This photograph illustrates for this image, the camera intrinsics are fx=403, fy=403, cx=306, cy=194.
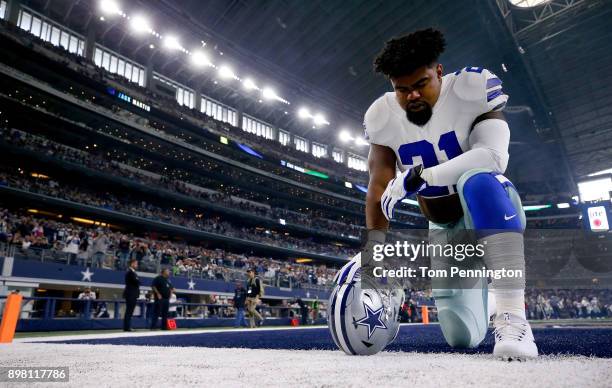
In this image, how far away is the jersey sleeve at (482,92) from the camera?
2365mm

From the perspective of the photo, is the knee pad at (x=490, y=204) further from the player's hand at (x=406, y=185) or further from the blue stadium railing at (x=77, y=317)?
the blue stadium railing at (x=77, y=317)

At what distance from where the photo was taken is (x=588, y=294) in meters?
35.9

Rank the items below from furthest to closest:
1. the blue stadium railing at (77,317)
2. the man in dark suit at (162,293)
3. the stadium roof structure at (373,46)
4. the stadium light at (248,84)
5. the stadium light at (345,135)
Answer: the stadium light at (345,135) < the stadium light at (248,84) < the stadium roof structure at (373,46) < the man in dark suit at (162,293) < the blue stadium railing at (77,317)

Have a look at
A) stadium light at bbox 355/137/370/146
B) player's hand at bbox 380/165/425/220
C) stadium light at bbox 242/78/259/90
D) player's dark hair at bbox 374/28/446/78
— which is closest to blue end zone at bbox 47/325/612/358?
player's hand at bbox 380/165/425/220

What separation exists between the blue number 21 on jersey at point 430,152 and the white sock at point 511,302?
76 centimetres

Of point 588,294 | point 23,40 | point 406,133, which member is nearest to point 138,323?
point 406,133

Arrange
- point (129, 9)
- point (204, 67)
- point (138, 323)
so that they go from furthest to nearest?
point (204, 67), point (129, 9), point (138, 323)

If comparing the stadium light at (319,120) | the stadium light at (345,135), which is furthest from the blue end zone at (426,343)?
the stadium light at (345,135)

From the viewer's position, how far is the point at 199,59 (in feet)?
106

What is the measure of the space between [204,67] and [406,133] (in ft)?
111

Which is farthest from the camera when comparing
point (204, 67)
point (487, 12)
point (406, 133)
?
point (204, 67)

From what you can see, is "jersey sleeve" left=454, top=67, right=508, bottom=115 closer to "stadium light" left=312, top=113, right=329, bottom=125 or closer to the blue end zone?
the blue end zone

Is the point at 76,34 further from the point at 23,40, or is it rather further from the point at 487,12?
the point at 487,12

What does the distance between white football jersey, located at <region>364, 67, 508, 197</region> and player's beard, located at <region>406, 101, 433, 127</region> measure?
50 mm
